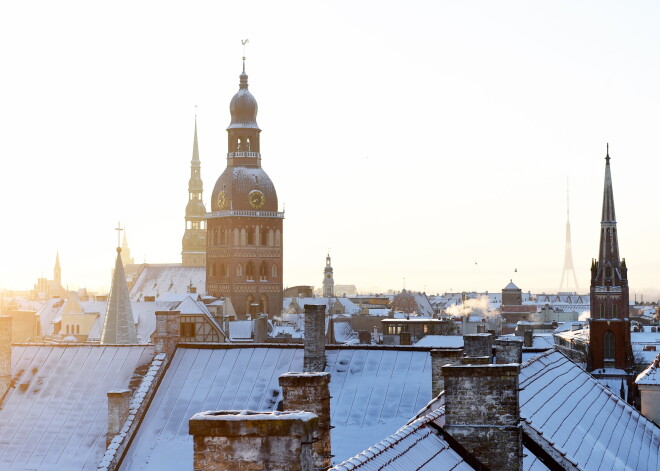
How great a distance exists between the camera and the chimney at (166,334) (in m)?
35.2

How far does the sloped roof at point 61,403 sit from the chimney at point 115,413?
582 millimetres

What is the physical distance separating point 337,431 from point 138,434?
569 centimetres

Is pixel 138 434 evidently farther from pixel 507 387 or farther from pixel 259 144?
pixel 259 144

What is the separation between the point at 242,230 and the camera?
114375 millimetres

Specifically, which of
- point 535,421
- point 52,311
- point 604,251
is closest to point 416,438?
point 535,421

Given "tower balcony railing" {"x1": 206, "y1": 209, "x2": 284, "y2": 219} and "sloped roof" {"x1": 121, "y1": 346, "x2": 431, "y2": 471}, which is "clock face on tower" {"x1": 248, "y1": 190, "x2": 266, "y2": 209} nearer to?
"tower balcony railing" {"x1": 206, "y1": 209, "x2": 284, "y2": 219}

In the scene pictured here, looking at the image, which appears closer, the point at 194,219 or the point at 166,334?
the point at 166,334

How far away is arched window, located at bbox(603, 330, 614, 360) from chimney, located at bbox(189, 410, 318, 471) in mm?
79101

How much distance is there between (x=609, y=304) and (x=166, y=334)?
59946 millimetres

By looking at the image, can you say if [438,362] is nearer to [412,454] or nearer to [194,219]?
[412,454]

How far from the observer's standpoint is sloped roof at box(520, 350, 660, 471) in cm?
2192

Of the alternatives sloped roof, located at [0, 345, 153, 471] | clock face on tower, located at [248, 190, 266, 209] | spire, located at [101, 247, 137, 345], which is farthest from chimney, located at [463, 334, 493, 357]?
clock face on tower, located at [248, 190, 266, 209]

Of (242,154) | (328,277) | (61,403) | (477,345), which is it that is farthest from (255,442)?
(328,277)

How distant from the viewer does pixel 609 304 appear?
291ft
